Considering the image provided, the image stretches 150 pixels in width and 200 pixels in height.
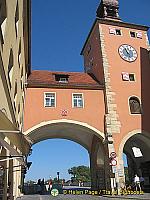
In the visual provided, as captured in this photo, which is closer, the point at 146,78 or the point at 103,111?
the point at 103,111

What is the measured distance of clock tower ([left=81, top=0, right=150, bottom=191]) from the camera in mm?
24375

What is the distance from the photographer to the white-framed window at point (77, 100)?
2477 centimetres

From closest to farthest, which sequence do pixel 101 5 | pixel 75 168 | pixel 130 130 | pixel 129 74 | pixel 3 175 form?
1. pixel 3 175
2. pixel 130 130
3. pixel 129 74
4. pixel 101 5
5. pixel 75 168

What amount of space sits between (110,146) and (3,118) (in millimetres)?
18536

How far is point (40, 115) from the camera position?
2366cm

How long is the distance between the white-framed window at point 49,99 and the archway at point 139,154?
7007 mm

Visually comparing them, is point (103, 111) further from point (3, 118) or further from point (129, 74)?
point (3, 118)

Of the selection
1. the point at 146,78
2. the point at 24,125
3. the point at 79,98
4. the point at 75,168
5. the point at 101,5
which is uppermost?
the point at 101,5

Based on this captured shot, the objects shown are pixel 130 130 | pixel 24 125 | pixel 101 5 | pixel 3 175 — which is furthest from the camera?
pixel 101 5

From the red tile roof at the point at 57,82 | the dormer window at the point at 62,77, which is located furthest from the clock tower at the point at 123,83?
the dormer window at the point at 62,77

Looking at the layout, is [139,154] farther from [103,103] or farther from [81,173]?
[81,173]

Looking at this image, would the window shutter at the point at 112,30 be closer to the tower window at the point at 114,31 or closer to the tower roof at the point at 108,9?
the tower window at the point at 114,31

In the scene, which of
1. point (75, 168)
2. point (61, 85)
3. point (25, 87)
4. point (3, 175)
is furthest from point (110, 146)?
point (75, 168)

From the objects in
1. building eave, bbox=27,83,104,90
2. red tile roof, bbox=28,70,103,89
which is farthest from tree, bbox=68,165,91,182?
building eave, bbox=27,83,104,90
